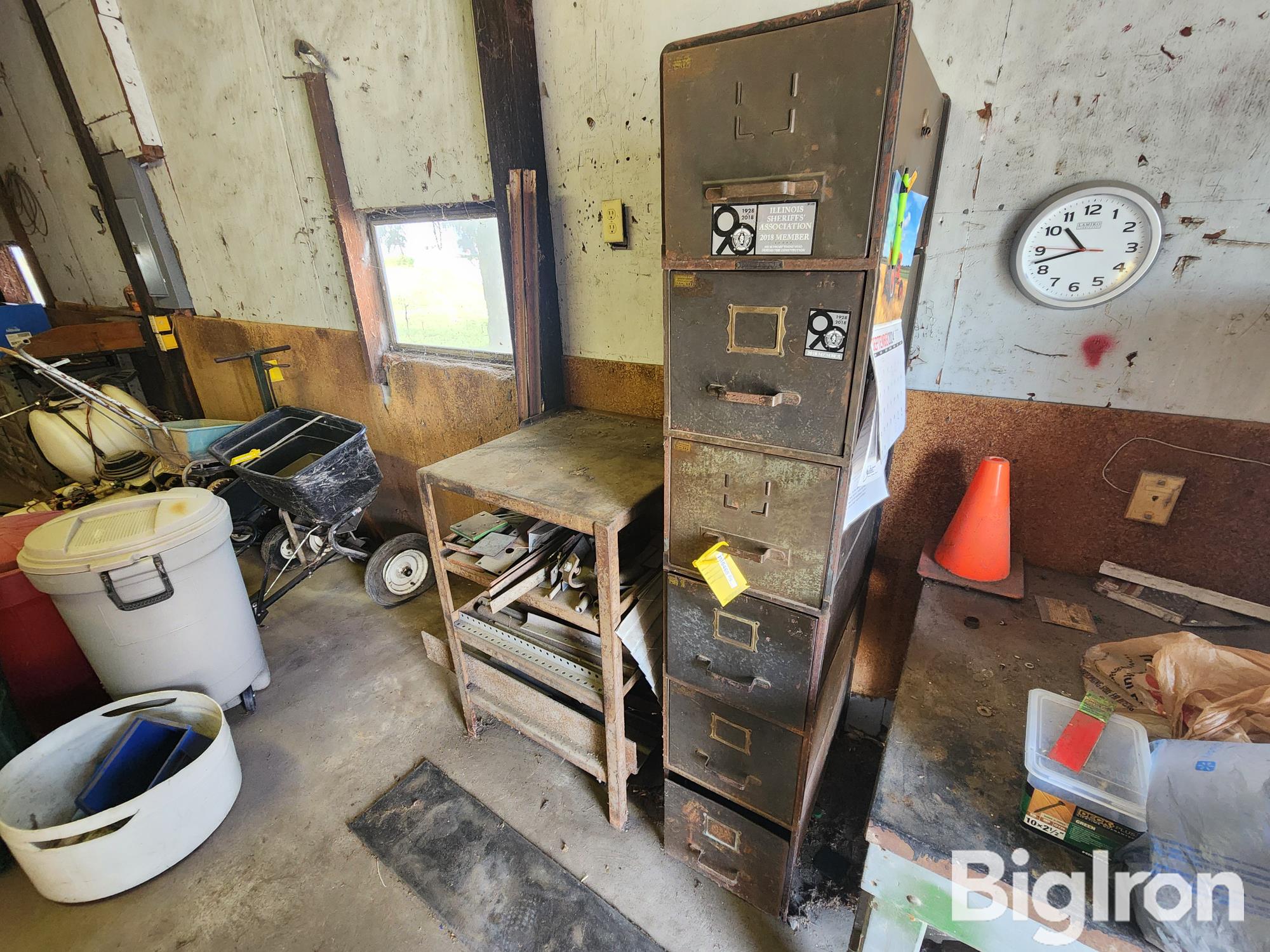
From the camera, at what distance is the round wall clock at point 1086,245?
106 cm

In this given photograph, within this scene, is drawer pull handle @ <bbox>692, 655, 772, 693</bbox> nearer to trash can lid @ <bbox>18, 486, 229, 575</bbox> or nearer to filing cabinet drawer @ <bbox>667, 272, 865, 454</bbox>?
filing cabinet drawer @ <bbox>667, 272, 865, 454</bbox>

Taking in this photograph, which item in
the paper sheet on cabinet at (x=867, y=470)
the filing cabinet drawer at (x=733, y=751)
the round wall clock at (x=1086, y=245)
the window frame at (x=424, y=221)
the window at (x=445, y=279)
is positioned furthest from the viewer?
the window at (x=445, y=279)

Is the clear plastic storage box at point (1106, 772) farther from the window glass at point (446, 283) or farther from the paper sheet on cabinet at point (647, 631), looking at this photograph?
the window glass at point (446, 283)

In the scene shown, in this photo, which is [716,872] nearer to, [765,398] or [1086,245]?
[765,398]

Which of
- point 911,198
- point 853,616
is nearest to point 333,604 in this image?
point 853,616

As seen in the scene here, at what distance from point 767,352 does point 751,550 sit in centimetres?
39

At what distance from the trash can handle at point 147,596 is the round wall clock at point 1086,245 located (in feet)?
8.47

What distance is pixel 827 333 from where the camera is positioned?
2.79 ft

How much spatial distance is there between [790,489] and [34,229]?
24.1ft

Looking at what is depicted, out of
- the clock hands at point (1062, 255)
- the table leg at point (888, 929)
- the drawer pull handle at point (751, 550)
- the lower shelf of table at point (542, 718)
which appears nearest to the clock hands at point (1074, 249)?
the clock hands at point (1062, 255)

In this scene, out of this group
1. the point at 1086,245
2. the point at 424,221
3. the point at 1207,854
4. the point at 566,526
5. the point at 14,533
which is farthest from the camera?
the point at 424,221

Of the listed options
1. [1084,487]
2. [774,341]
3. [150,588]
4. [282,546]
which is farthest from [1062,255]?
[282,546]

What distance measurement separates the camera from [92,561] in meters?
1.57

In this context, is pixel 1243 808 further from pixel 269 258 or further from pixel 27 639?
pixel 269 258
